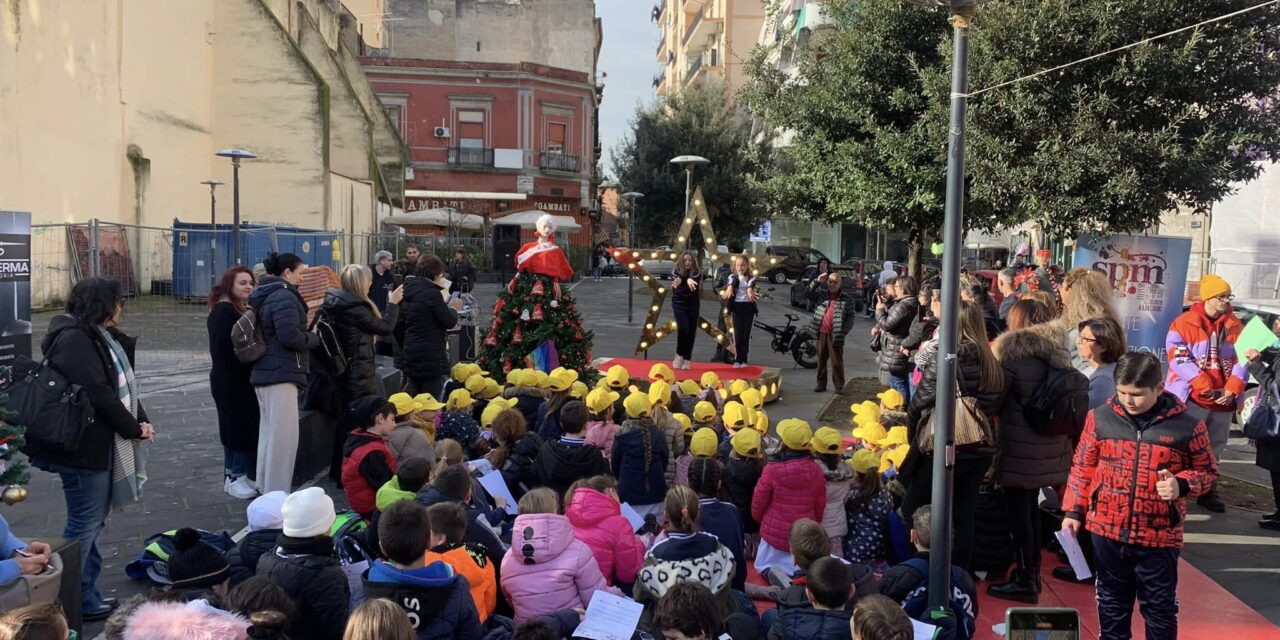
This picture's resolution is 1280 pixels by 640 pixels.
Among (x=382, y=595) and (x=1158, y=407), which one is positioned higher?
(x=1158, y=407)

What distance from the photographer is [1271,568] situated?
21.1 ft

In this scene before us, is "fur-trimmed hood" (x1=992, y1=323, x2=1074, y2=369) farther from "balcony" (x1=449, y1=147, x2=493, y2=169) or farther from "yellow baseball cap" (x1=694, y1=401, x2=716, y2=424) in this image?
"balcony" (x1=449, y1=147, x2=493, y2=169)

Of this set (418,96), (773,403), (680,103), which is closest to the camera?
(773,403)

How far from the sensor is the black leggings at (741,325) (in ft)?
46.5

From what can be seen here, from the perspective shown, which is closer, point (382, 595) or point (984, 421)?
point (382, 595)

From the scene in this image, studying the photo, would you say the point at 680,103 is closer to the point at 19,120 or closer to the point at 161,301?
the point at 19,120

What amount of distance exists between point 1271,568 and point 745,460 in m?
3.50

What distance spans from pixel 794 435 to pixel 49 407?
3.89m

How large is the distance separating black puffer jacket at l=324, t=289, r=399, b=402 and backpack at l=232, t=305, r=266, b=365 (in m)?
0.77

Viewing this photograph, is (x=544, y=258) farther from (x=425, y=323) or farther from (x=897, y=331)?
(x=897, y=331)

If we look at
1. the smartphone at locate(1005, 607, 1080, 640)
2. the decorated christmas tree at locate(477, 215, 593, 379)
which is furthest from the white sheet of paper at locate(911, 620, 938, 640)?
the decorated christmas tree at locate(477, 215, 593, 379)


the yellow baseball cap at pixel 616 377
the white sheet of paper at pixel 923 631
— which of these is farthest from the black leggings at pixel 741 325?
the white sheet of paper at pixel 923 631

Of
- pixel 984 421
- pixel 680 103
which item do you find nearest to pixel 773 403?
pixel 984 421

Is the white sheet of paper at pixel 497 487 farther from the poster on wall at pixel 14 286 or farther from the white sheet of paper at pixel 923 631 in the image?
the poster on wall at pixel 14 286
